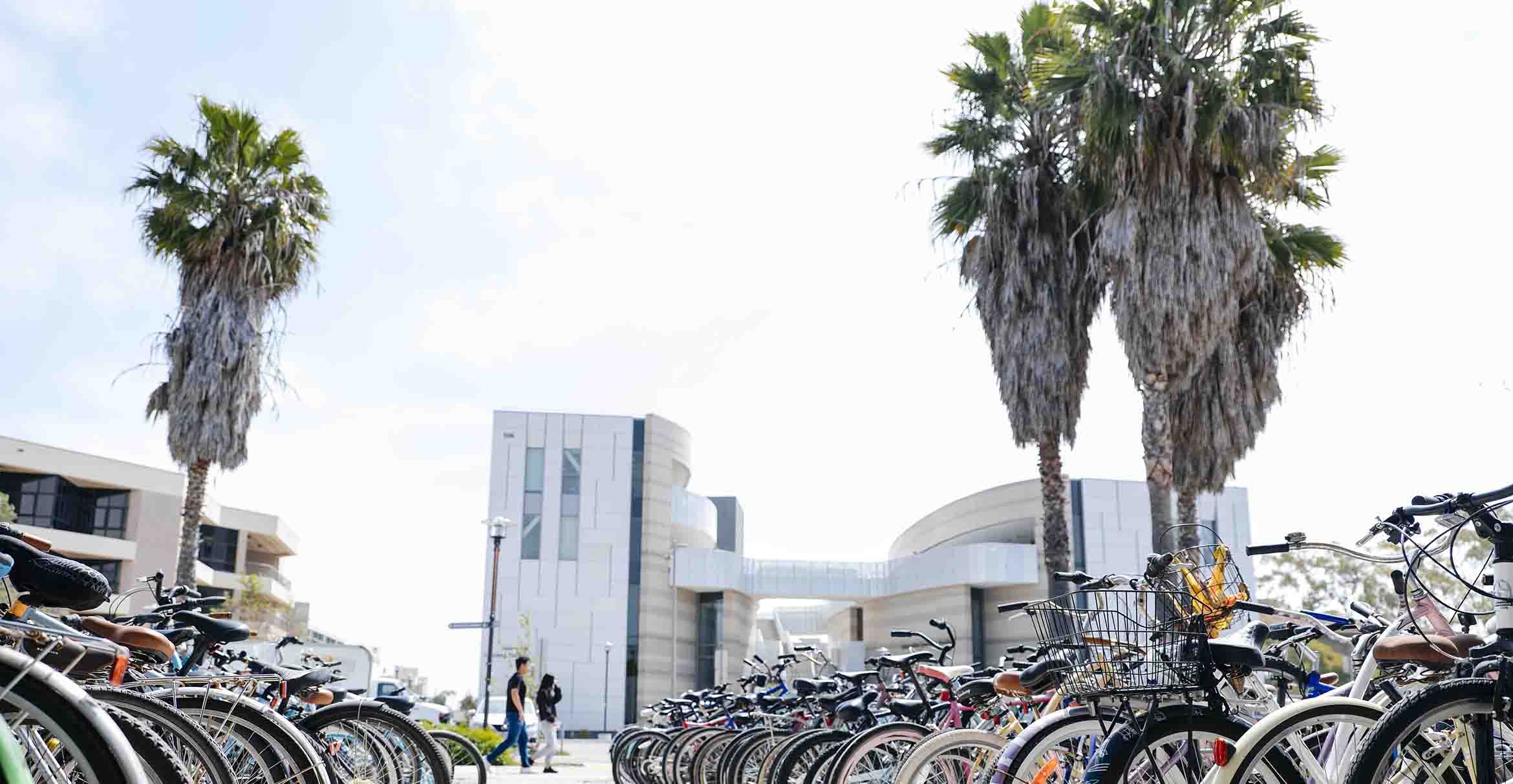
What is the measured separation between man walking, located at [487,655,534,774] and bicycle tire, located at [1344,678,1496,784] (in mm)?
12135

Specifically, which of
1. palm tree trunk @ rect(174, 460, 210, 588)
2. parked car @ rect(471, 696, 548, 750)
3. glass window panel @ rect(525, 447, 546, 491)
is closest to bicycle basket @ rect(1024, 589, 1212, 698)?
palm tree trunk @ rect(174, 460, 210, 588)

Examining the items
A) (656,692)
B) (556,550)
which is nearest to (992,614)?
(656,692)

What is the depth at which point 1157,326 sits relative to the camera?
46.4 ft

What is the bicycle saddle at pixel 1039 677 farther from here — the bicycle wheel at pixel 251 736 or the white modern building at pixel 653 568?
the white modern building at pixel 653 568

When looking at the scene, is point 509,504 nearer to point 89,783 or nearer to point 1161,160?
point 1161,160

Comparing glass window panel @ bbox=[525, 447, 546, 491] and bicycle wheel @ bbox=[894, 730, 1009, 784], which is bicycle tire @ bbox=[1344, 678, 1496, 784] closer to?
bicycle wheel @ bbox=[894, 730, 1009, 784]

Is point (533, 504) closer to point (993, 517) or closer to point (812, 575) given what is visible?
point (812, 575)

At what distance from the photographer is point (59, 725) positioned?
7.68ft

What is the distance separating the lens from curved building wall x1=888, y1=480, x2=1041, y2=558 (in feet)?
149

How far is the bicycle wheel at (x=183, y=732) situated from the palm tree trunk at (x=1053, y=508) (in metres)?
Result: 13.1

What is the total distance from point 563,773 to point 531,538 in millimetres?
33343

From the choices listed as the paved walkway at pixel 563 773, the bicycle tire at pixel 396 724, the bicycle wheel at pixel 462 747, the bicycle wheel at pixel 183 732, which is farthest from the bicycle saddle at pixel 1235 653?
the paved walkway at pixel 563 773

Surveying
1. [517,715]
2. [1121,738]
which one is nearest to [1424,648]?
[1121,738]

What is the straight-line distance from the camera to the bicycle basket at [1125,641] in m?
3.39
